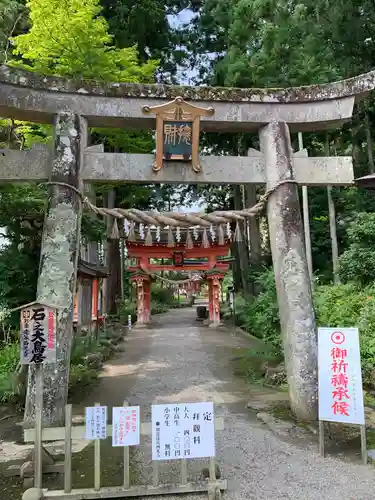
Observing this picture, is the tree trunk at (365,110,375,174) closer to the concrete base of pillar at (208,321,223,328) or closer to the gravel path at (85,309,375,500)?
the gravel path at (85,309,375,500)

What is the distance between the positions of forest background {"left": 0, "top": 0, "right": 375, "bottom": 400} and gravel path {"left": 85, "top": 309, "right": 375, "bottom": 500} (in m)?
1.88

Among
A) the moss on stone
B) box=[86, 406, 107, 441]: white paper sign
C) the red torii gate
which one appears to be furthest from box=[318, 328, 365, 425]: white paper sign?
the red torii gate

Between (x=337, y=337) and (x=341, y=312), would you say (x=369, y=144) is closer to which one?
(x=341, y=312)

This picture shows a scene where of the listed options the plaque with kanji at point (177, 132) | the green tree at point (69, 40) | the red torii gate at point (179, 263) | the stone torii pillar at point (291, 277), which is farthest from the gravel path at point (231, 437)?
the green tree at point (69, 40)

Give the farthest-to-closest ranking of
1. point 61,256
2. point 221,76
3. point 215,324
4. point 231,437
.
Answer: point 215,324 → point 221,76 → point 61,256 → point 231,437

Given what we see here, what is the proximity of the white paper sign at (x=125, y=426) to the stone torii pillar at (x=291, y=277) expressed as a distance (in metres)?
2.78

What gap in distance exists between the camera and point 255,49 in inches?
593

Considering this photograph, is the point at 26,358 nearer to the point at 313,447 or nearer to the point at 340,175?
the point at 313,447

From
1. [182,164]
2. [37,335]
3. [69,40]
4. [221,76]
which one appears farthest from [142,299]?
[37,335]

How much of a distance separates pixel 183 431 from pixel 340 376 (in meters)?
2.09

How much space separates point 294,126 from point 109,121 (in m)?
3.03

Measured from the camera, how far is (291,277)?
19.4 ft

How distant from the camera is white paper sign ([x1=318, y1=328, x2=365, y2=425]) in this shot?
15.0 feet

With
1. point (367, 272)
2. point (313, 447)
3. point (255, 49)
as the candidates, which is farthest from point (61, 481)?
point (255, 49)
